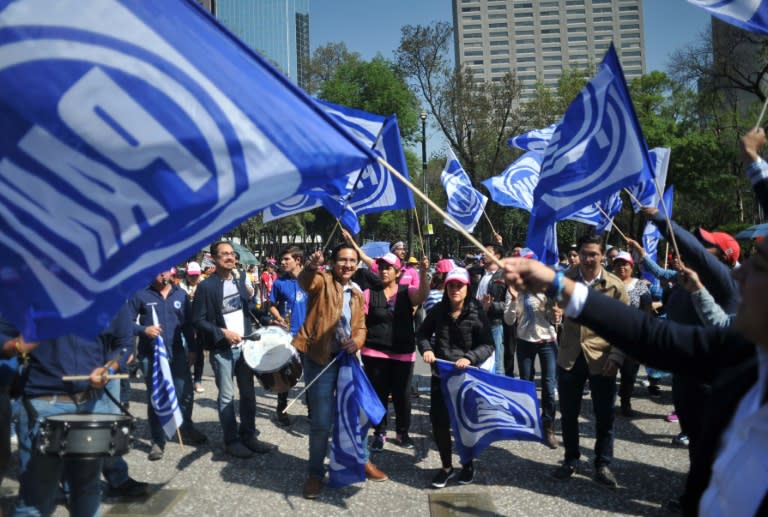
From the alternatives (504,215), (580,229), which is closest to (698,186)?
(580,229)

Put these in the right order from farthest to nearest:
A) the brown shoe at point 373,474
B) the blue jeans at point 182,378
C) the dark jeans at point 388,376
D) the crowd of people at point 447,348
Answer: the blue jeans at point 182,378
the dark jeans at point 388,376
the brown shoe at point 373,474
the crowd of people at point 447,348

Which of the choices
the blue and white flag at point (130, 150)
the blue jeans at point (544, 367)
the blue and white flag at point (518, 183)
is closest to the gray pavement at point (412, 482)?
the blue jeans at point (544, 367)

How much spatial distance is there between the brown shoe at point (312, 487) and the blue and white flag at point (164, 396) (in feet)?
4.32

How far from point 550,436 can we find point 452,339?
1.79 m

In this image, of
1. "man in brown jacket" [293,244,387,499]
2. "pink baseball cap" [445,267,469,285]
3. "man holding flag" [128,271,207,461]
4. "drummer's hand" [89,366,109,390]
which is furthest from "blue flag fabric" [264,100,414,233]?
"drummer's hand" [89,366,109,390]

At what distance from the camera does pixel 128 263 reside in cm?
286

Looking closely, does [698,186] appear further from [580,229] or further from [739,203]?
[580,229]

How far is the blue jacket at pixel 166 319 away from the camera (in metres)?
6.96

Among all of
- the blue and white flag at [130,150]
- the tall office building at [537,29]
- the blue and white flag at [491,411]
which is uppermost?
the tall office building at [537,29]

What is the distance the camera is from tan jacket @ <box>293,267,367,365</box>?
18.6 feet

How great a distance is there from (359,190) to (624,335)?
5.74 meters

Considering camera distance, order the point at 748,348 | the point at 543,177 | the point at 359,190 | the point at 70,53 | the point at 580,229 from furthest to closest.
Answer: the point at 580,229 → the point at 359,190 → the point at 543,177 → the point at 70,53 → the point at 748,348

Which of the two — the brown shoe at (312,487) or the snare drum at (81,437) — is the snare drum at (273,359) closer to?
the brown shoe at (312,487)

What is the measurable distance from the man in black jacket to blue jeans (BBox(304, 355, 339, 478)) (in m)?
1.21
